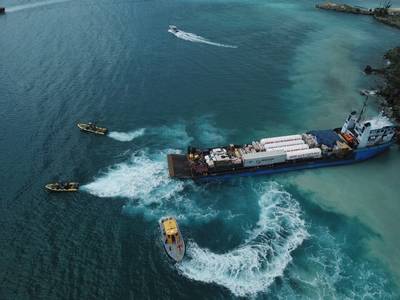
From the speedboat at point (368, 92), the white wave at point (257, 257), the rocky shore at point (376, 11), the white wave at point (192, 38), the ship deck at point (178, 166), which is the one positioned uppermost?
the rocky shore at point (376, 11)

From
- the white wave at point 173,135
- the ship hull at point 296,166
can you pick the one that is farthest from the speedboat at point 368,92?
the white wave at point 173,135

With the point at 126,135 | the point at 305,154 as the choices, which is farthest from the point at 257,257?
the point at 126,135

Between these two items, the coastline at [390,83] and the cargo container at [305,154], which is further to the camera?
the coastline at [390,83]

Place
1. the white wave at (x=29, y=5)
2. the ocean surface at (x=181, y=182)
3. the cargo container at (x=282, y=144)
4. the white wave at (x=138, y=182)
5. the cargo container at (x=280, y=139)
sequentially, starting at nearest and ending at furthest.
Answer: the ocean surface at (x=181, y=182) → the white wave at (x=138, y=182) → the cargo container at (x=282, y=144) → the cargo container at (x=280, y=139) → the white wave at (x=29, y=5)

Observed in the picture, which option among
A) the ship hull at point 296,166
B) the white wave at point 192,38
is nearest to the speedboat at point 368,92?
the ship hull at point 296,166

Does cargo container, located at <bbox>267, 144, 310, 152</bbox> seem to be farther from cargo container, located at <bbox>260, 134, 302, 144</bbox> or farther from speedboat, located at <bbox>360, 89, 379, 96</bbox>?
speedboat, located at <bbox>360, 89, 379, 96</bbox>

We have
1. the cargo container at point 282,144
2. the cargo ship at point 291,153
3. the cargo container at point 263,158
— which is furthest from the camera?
the cargo container at point 282,144

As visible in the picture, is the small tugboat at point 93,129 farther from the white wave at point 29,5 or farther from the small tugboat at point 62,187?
the white wave at point 29,5

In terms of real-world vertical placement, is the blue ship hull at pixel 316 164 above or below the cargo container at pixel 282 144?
below
